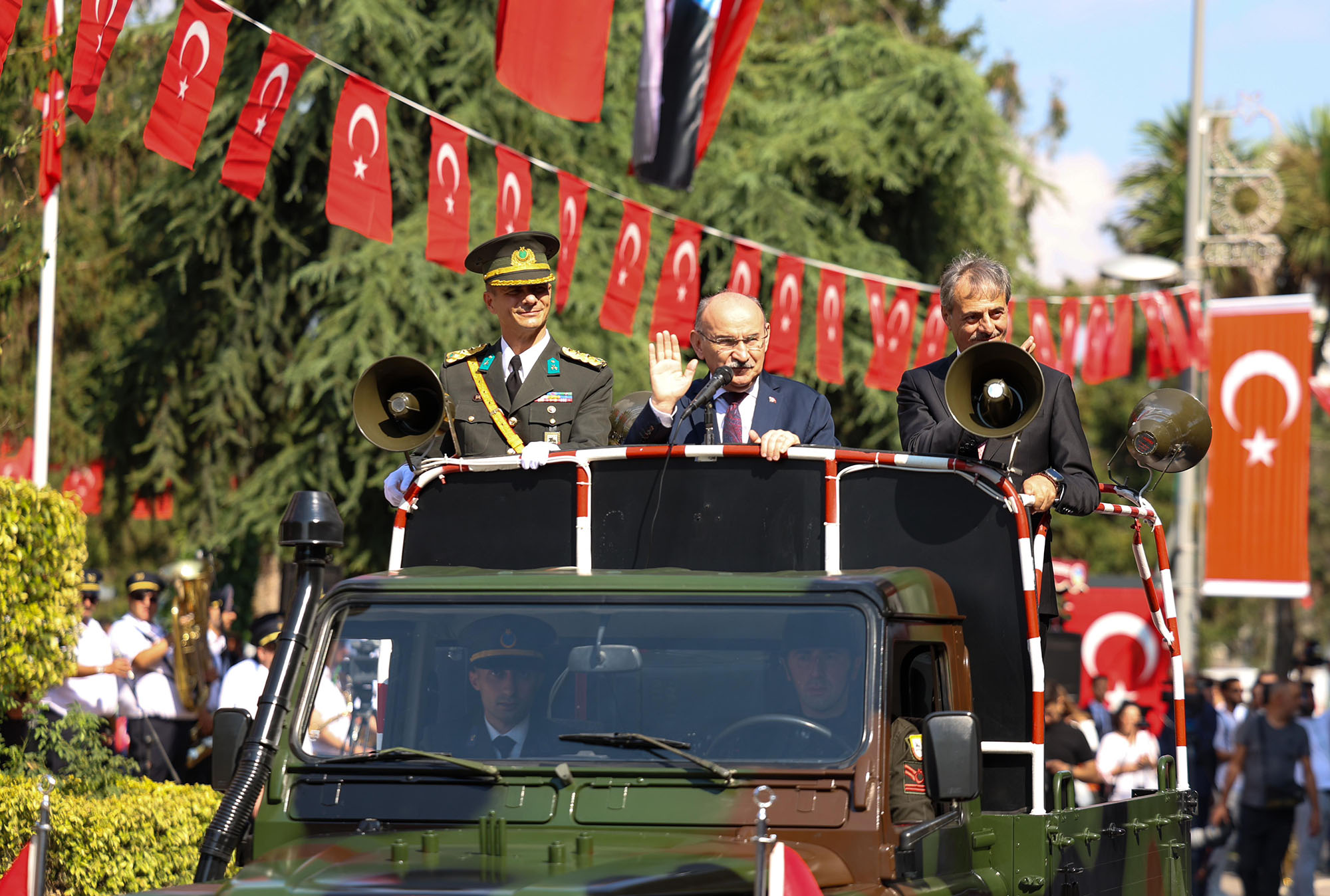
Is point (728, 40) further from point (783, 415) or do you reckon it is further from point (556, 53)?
point (783, 415)

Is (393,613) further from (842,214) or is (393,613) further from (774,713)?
(842,214)

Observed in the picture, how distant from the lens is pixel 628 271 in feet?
48.2

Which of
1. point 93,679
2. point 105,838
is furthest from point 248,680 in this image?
point 105,838

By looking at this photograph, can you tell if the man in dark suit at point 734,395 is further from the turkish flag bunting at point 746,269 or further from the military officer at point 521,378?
the turkish flag bunting at point 746,269

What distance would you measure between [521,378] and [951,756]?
278 centimetres

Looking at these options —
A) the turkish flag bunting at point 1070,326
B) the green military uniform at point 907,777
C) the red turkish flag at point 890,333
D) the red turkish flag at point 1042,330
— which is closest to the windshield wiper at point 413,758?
the green military uniform at point 907,777

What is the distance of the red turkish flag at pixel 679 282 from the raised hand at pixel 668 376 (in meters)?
9.42

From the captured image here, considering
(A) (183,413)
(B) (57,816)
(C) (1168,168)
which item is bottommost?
(B) (57,816)

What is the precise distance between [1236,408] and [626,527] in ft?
48.3

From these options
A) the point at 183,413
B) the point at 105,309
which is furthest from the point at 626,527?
the point at 105,309

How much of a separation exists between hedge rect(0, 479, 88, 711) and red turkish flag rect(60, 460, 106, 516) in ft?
37.4

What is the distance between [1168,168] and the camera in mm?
34188

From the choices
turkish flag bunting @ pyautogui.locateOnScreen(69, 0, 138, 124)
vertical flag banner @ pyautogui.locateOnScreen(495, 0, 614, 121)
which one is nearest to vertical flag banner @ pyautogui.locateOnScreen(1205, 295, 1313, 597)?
vertical flag banner @ pyautogui.locateOnScreen(495, 0, 614, 121)

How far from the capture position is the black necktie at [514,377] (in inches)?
265
